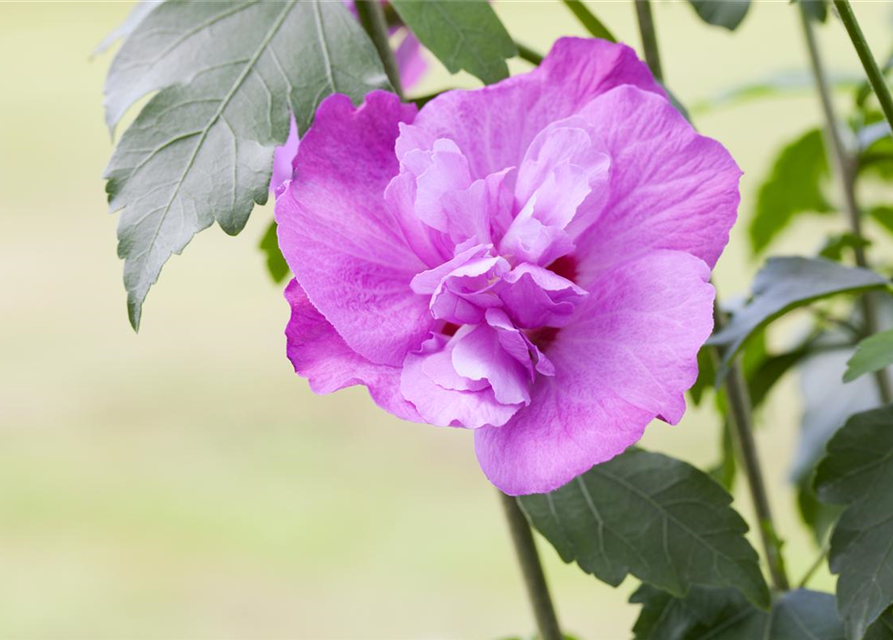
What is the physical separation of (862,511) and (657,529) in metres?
0.06

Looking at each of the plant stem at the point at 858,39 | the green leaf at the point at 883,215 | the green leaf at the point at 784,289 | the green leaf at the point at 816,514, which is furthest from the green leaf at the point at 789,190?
the plant stem at the point at 858,39

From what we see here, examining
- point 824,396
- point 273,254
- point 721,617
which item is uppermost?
point 273,254

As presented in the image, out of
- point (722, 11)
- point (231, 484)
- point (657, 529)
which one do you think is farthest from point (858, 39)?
point (231, 484)

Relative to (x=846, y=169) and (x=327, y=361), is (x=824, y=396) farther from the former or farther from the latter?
(x=327, y=361)

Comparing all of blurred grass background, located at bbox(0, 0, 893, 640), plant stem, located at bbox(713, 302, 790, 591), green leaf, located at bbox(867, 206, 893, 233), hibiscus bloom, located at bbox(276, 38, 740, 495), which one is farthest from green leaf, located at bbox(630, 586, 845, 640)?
blurred grass background, located at bbox(0, 0, 893, 640)

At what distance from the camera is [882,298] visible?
2.23 feet

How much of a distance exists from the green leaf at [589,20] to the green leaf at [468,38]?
4cm

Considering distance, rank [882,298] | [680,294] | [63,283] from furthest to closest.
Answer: [63,283] → [882,298] → [680,294]

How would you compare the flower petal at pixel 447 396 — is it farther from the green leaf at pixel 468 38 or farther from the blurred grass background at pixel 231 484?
the blurred grass background at pixel 231 484

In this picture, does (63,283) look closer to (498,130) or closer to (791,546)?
(791,546)

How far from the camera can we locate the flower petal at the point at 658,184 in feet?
0.81

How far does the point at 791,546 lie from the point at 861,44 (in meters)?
1.47

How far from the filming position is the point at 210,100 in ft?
0.90

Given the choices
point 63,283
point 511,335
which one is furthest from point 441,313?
point 63,283
